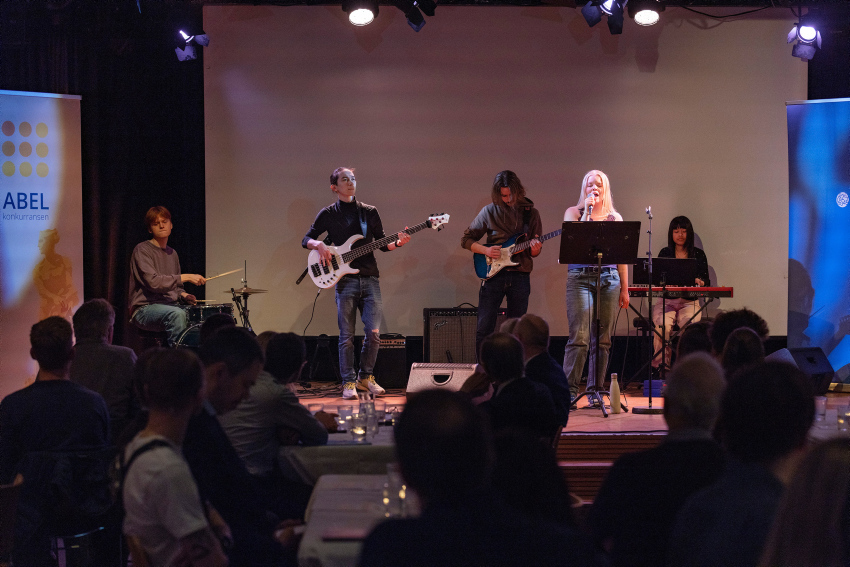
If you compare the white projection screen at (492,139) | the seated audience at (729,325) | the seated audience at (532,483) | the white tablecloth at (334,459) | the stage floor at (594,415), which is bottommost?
the stage floor at (594,415)

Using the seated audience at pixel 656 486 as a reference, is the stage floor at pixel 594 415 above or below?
below

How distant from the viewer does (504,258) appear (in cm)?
652

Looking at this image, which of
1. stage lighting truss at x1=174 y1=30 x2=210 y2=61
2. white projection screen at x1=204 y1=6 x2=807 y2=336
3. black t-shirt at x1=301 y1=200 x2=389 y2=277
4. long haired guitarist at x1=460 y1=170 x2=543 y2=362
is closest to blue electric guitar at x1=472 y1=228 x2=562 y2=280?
long haired guitarist at x1=460 y1=170 x2=543 y2=362

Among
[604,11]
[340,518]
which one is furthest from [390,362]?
[340,518]

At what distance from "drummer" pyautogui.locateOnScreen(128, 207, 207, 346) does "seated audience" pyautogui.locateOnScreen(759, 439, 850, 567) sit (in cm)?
567

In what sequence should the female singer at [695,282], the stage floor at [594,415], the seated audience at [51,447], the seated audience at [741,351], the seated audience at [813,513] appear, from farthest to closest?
the female singer at [695,282] → the stage floor at [594,415] → the seated audience at [741,351] → the seated audience at [51,447] → the seated audience at [813,513]

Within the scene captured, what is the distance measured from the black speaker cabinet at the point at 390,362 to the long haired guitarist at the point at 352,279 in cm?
39

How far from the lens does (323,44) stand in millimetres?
7867

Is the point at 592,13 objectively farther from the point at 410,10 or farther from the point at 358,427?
the point at 358,427

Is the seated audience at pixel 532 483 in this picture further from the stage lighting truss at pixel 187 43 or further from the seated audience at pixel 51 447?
the stage lighting truss at pixel 187 43

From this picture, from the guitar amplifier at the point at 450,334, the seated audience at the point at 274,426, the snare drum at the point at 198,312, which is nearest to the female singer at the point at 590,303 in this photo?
the guitar amplifier at the point at 450,334

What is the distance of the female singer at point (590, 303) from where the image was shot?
6066 mm

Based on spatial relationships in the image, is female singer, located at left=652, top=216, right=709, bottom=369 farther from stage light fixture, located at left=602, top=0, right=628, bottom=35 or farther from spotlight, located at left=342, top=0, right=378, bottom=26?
spotlight, located at left=342, top=0, right=378, bottom=26

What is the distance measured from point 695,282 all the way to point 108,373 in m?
5.62
